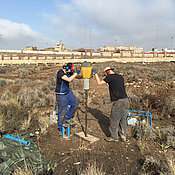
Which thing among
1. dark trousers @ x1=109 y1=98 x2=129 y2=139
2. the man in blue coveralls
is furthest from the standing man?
the man in blue coveralls

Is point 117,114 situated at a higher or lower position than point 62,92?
lower

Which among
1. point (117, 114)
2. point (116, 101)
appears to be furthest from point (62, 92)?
point (117, 114)

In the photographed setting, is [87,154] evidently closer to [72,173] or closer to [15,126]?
[72,173]

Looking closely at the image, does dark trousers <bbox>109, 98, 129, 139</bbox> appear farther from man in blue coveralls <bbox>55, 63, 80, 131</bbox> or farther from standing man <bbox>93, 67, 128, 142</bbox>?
man in blue coveralls <bbox>55, 63, 80, 131</bbox>

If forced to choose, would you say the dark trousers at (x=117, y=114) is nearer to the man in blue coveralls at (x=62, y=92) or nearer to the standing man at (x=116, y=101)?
the standing man at (x=116, y=101)

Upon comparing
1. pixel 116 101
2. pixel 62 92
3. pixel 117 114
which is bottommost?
pixel 117 114

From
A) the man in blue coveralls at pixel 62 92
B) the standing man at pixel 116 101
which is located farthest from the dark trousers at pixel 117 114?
the man in blue coveralls at pixel 62 92

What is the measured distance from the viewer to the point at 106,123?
5715mm

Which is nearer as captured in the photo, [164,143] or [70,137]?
[164,143]

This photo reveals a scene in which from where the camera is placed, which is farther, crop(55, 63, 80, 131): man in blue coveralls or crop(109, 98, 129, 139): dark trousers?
crop(55, 63, 80, 131): man in blue coveralls

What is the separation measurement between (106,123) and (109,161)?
2385 mm

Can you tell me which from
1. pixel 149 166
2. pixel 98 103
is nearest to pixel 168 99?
pixel 98 103

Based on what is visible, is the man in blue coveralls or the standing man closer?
the standing man

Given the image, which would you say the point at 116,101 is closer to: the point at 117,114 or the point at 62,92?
the point at 117,114
